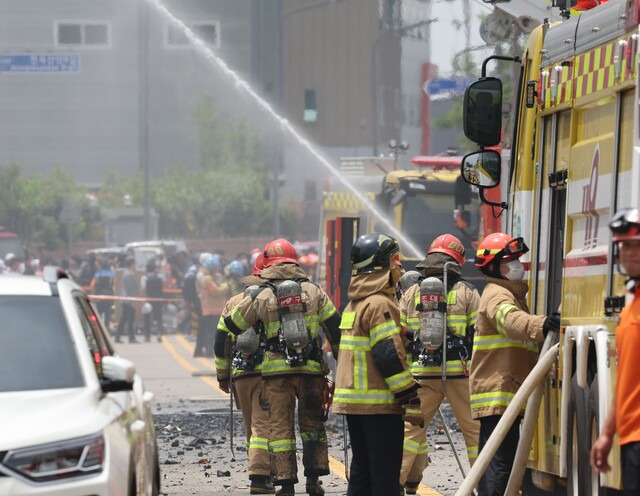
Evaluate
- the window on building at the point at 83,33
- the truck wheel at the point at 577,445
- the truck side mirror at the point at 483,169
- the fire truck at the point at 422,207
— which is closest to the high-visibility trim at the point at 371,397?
the truck wheel at the point at 577,445

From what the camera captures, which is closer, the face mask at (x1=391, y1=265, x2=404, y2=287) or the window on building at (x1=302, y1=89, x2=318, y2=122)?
the face mask at (x1=391, y1=265, x2=404, y2=287)

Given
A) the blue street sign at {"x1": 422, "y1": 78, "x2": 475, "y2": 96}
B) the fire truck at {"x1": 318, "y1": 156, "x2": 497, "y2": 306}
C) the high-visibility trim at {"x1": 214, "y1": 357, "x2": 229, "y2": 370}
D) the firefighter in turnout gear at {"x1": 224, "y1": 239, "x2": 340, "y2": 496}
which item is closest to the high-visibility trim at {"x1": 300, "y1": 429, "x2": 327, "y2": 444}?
the firefighter in turnout gear at {"x1": 224, "y1": 239, "x2": 340, "y2": 496}

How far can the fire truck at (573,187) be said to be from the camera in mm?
6691

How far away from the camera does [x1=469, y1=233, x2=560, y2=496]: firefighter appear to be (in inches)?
326

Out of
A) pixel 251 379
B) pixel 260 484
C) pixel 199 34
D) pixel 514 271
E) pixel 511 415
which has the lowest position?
pixel 260 484

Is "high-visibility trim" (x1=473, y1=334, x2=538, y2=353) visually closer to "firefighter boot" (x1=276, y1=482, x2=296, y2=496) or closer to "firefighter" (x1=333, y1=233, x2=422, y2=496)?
"firefighter" (x1=333, y1=233, x2=422, y2=496)

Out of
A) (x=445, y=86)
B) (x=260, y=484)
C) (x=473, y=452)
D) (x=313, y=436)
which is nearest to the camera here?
(x=473, y=452)

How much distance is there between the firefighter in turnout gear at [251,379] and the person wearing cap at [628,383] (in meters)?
4.62

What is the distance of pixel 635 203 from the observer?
6.37 m

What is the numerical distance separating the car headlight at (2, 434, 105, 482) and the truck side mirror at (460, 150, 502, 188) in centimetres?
421

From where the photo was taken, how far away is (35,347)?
20.9 ft

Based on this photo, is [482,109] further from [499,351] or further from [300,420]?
[300,420]

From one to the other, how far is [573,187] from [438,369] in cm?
247

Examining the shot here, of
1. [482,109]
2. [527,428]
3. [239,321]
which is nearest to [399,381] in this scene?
[527,428]
